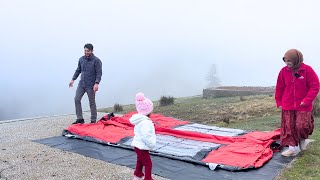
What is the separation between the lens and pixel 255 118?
9.48 m

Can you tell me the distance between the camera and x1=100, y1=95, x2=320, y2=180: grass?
176 inches

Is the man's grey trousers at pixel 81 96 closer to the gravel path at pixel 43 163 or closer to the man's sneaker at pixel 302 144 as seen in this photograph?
the gravel path at pixel 43 163

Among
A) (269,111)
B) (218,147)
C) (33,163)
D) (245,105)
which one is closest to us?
(33,163)

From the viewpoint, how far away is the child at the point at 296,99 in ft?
16.2

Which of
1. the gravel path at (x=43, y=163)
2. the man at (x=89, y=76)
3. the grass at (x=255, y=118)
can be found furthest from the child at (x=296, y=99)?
the man at (x=89, y=76)

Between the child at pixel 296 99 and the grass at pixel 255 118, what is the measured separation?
0.85 feet

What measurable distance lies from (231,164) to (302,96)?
1361 millimetres

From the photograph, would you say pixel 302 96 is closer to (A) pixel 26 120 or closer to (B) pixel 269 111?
(B) pixel 269 111

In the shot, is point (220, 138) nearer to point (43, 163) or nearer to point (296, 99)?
point (296, 99)

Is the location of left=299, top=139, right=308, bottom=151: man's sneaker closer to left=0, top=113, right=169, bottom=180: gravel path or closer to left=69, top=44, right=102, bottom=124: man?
left=0, top=113, right=169, bottom=180: gravel path

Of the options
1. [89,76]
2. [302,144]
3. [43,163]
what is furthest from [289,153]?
[89,76]

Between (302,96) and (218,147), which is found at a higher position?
(302,96)

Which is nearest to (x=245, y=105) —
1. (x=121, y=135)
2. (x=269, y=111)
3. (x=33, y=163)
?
(x=269, y=111)

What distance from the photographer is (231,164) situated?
183 inches
